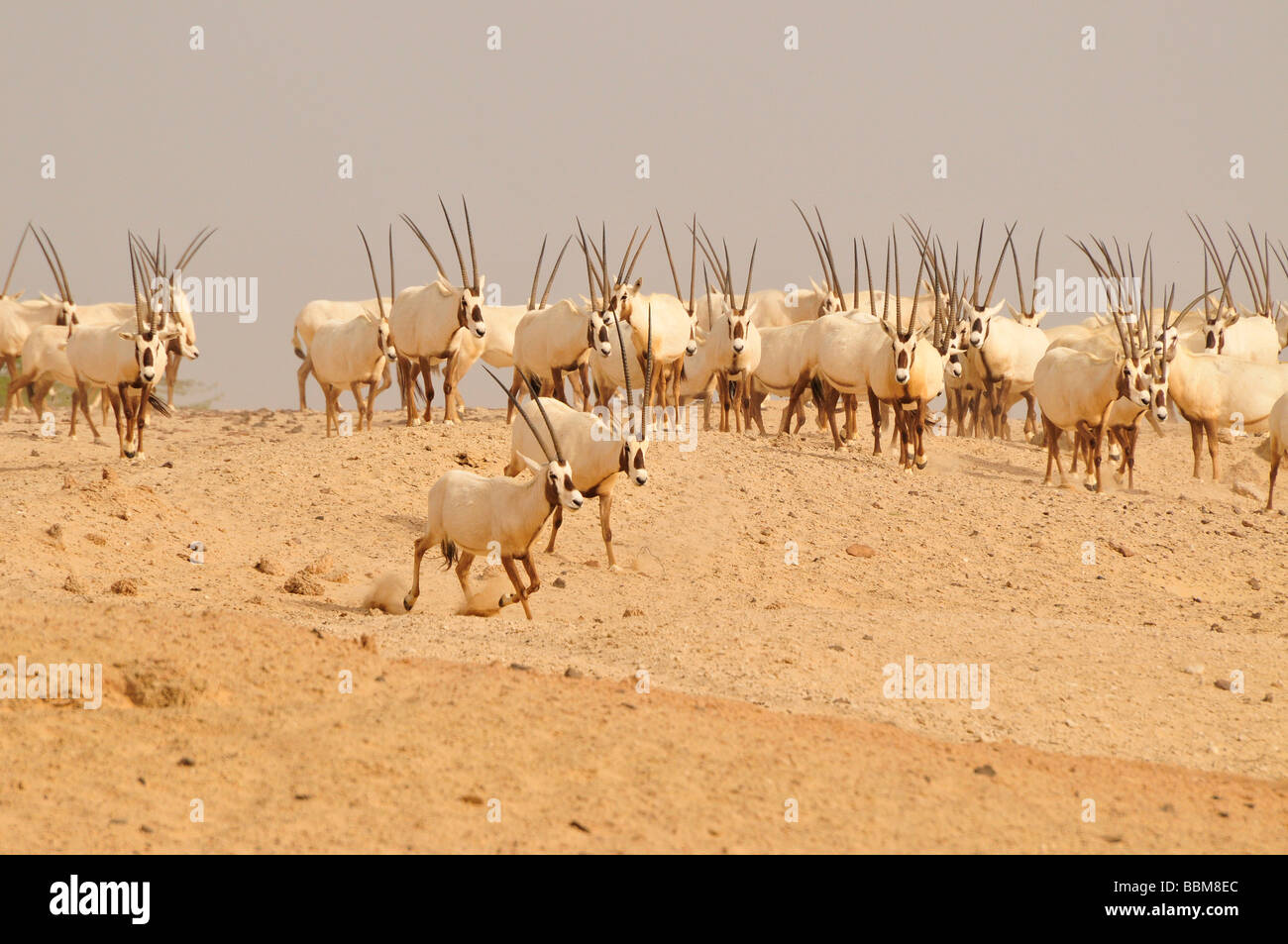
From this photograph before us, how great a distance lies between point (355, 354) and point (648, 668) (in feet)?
41.6

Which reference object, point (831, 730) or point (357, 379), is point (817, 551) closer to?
point (831, 730)

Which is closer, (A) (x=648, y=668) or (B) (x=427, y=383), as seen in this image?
(A) (x=648, y=668)

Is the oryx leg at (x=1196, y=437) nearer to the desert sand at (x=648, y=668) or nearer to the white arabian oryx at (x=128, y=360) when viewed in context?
the desert sand at (x=648, y=668)

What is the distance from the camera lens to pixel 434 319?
19.0 meters

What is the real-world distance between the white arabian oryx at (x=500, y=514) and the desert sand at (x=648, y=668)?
46 cm

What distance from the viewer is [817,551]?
13.5 m

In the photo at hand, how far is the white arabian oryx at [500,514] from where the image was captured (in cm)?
1038

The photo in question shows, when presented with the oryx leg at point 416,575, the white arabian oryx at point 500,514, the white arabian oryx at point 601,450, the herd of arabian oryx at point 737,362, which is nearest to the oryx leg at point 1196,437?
the herd of arabian oryx at point 737,362

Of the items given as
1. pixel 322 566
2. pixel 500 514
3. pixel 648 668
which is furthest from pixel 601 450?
pixel 648 668

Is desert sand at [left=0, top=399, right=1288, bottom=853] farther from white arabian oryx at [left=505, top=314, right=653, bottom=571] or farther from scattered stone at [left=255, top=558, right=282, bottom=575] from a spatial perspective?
white arabian oryx at [left=505, top=314, right=653, bottom=571]

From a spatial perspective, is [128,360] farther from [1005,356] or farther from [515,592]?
[1005,356]

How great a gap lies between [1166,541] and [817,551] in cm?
394
